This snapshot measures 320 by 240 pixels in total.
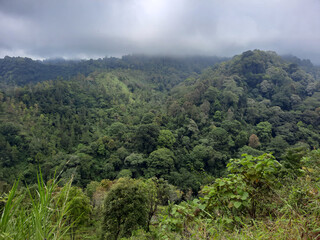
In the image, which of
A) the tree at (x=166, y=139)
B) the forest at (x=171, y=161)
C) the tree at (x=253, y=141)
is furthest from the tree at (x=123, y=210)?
the tree at (x=253, y=141)

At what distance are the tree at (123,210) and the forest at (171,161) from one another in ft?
0.14

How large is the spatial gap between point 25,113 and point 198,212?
37581 millimetres

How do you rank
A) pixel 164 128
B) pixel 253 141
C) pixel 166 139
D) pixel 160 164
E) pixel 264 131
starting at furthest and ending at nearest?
pixel 164 128
pixel 264 131
pixel 253 141
pixel 166 139
pixel 160 164

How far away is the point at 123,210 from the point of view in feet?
22.9

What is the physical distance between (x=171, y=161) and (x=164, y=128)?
8.01 m

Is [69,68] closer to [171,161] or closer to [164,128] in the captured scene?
[164,128]

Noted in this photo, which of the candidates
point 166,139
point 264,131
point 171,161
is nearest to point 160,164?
point 171,161

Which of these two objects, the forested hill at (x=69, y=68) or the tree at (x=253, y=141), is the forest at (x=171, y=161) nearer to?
the tree at (x=253, y=141)

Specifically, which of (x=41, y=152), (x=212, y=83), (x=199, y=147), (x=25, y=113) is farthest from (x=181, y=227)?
(x=212, y=83)

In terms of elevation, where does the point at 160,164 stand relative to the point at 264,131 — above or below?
below

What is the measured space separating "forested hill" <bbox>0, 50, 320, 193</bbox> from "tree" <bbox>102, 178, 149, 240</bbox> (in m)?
9.70

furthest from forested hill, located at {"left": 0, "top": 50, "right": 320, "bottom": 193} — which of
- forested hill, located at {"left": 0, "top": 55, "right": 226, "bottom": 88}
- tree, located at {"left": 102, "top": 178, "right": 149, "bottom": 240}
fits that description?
forested hill, located at {"left": 0, "top": 55, "right": 226, "bottom": 88}

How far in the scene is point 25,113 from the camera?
30344 mm

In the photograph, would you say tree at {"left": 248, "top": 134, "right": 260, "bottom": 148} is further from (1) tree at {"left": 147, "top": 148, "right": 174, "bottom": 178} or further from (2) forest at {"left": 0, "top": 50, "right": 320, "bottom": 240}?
(1) tree at {"left": 147, "top": 148, "right": 174, "bottom": 178}
